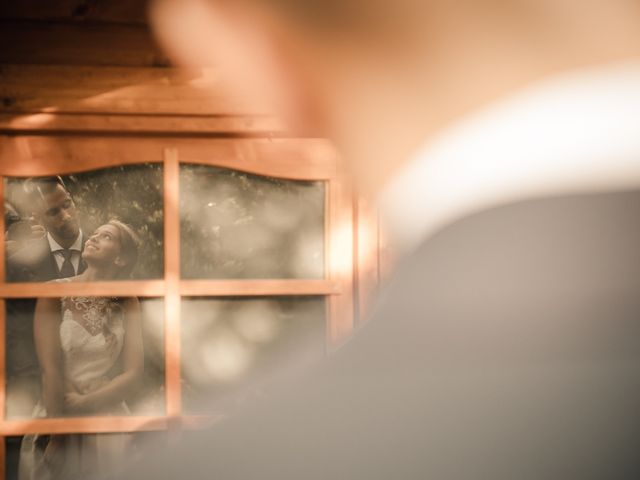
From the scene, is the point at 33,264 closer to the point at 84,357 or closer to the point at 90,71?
the point at 84,357

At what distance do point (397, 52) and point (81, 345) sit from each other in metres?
1.21

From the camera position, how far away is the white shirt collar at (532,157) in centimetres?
43

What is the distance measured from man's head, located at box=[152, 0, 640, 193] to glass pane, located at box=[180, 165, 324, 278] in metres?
0.29

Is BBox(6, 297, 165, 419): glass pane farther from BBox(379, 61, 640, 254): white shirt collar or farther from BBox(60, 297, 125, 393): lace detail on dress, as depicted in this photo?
BBox(379, 61, 640, 254): white shirt collar

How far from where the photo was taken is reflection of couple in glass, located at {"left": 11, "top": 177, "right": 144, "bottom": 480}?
4.86 feet

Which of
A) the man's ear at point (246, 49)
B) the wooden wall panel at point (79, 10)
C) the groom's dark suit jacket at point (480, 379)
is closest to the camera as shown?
the groom's dark suit jacket at point (480, 379)

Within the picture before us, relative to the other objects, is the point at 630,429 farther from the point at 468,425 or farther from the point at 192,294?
the point at 192,294

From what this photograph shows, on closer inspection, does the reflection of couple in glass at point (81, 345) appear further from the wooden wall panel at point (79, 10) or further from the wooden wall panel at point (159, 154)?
the wooden wall panel at point (79, 10)

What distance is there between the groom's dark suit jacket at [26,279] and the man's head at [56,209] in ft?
0.13

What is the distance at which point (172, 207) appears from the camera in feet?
4.92

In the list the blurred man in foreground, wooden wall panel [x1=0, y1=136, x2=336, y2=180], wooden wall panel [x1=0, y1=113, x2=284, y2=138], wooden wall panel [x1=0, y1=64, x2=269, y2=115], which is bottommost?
the blurred man in foreground

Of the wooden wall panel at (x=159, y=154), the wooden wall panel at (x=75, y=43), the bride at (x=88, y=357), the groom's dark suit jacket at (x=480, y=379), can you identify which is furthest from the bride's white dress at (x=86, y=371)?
the groom's dark suit jacket at (x=480, y=379)

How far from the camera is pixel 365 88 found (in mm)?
948

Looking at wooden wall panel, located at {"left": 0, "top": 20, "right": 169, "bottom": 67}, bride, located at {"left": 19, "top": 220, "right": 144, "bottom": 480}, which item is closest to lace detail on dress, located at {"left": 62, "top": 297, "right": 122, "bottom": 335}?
bride, located at {"left": 19, "top": 220, "right": 144, "bottom": 480}
